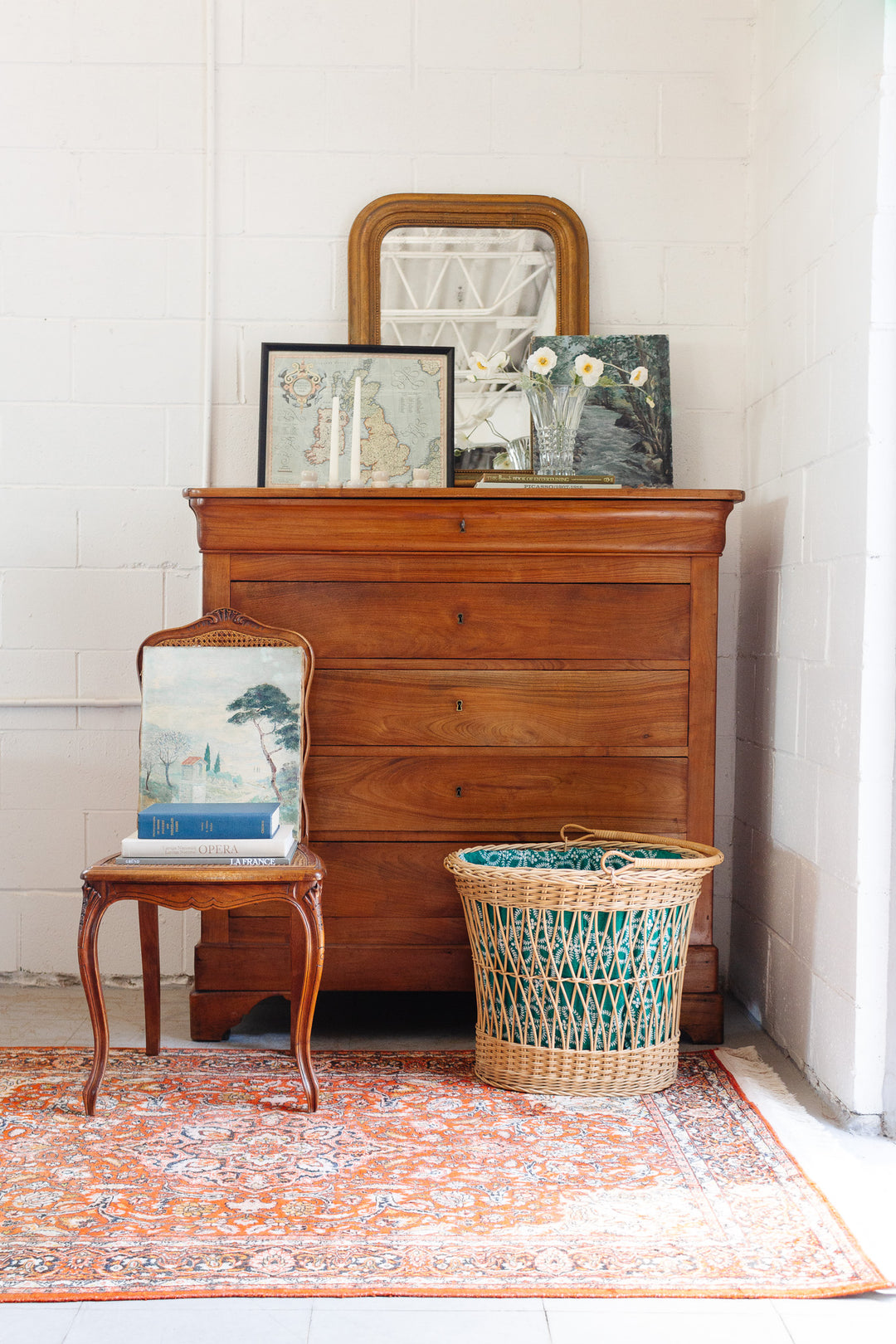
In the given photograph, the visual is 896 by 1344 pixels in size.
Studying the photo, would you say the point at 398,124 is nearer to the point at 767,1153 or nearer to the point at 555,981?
the point at 555,981

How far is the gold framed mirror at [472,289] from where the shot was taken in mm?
2699

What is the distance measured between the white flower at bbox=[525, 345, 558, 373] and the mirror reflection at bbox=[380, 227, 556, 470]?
9 centimetres

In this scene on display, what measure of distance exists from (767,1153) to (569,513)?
1.21 metres

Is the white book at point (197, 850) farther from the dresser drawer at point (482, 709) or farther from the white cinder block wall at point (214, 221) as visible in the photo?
the white cinder block wall at point (214, 221)

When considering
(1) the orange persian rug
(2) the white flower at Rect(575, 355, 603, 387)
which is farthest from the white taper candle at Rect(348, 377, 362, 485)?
(1) the orange persian rug

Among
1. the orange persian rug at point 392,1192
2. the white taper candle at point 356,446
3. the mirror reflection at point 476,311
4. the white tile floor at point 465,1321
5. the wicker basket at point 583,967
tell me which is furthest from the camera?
the mirror reflection at point 476,311

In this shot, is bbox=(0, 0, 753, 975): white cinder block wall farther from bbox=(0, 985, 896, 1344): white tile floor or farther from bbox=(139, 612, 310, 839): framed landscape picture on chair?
bbox=(0, 985, 896, 1344): white tile floor

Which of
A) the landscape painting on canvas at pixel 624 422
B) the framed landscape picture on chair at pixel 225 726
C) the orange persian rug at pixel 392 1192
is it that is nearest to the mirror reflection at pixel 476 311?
the landscape painting on canvas at pixel 624 422

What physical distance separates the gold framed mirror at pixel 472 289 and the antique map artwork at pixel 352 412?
73mm

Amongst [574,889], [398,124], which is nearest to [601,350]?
[398,124]

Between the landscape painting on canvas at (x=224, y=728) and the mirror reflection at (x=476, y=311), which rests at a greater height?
the mirror reflection at (x=476, y=311)

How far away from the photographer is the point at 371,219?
271 cm

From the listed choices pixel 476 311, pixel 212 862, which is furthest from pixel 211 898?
pixel 476 311

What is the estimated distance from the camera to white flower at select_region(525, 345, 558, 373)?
2604 mm
